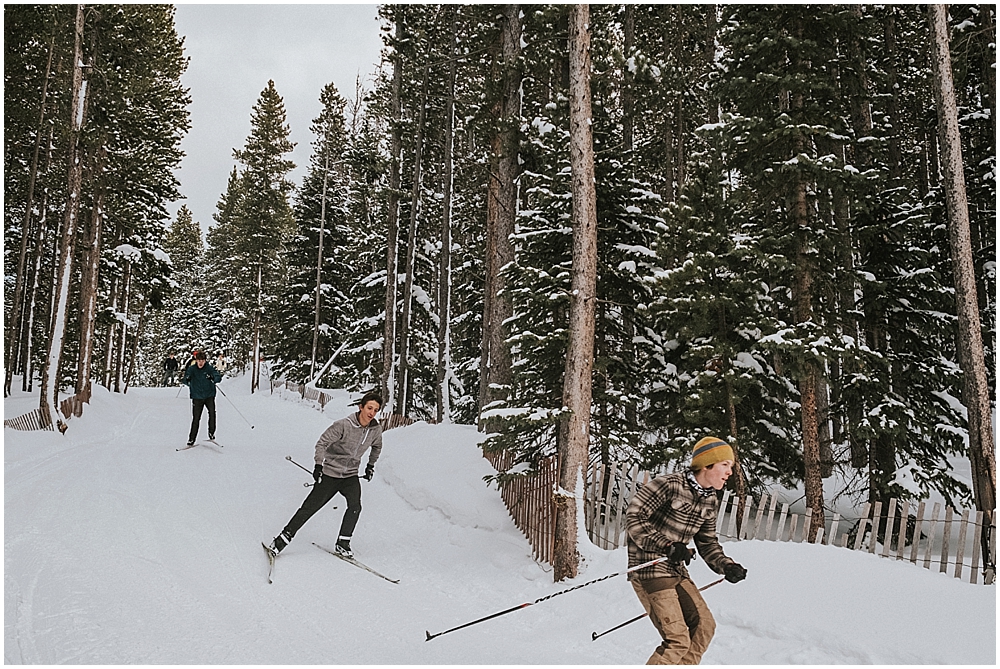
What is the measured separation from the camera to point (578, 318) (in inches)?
302

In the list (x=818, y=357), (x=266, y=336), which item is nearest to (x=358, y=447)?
(x=818, y=357)

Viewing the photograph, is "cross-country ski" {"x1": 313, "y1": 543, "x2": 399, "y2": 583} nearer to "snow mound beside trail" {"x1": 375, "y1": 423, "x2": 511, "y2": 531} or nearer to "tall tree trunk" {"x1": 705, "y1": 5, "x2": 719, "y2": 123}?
"snow mound beside trail" {"x1": 375, "y1": 423, "x2": 511, "y2": 531}

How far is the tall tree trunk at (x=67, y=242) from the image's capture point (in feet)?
52.7

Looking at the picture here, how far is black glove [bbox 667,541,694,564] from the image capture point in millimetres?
4090

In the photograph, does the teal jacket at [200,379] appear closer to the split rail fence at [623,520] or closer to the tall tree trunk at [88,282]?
the split rail fence at [623,520]

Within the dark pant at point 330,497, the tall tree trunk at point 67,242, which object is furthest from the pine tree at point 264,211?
the dark pant at point 330,497

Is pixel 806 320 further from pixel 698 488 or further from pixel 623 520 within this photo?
pixel 698 488

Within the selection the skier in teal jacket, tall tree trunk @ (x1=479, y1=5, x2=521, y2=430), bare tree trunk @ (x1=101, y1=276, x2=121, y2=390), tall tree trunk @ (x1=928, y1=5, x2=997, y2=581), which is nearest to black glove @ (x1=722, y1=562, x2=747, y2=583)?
tall tree trunk @ (x1=928, y1=5, x2=997, y2=581)

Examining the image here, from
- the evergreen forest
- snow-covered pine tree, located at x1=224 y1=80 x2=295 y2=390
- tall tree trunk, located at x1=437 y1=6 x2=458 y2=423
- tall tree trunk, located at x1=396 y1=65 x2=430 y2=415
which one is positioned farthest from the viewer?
snow-covered pine tree, located at x1=224 y1=80 x2=295 y2=390

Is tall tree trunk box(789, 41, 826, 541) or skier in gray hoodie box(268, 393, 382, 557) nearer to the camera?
skier in gray hoodie box(268, 393, 382, 557)

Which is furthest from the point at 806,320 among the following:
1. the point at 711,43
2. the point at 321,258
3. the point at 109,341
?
the point at 109,341

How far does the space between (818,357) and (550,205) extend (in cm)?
469

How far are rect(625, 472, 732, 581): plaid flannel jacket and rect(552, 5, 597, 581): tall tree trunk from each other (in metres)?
3.12

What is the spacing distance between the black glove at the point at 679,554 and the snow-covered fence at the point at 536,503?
3472 millimetres
